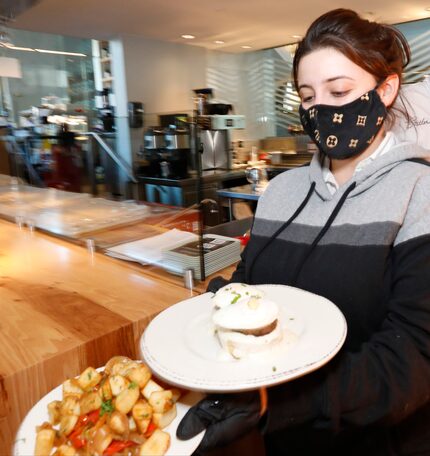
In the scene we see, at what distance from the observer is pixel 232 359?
27.1 inches

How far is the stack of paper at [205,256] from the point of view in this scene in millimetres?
1438

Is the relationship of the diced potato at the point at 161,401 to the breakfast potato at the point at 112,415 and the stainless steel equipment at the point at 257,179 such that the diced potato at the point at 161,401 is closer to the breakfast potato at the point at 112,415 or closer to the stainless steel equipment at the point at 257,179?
the breakfast potato at the point at 112,415

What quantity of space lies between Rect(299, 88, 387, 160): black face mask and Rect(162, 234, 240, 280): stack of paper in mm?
607

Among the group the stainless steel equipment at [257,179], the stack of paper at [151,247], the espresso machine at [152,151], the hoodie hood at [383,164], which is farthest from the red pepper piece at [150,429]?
the stainless steel equipment at [257,179]

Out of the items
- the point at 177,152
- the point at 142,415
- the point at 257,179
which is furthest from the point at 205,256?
the point at 257,179

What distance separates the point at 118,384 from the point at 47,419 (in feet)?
0.51

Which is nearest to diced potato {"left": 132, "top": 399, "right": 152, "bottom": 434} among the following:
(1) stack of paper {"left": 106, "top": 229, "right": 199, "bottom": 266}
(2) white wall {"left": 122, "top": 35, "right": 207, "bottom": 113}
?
(1) stack of paper {"left": 106, "top": 229, "right": 199, "bottom": 266}

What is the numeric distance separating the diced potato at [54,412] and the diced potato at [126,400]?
120 millimetres

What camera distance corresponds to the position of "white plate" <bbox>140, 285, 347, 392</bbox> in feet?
2.06

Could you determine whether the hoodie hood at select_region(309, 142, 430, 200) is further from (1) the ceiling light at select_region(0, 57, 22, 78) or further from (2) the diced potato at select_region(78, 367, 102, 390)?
(1) the ceiling light at select_region(0, 57, 22, 78)

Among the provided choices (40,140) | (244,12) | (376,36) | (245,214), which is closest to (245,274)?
(376,36)

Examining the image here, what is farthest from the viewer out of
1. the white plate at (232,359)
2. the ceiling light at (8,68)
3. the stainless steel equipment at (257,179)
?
the stainless steel equipment at (257,179)

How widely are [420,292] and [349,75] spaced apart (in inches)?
19.3

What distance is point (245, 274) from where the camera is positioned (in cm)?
113
